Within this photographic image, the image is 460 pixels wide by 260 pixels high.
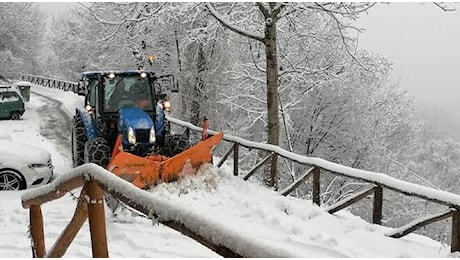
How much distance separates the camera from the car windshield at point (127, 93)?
34.0 feet

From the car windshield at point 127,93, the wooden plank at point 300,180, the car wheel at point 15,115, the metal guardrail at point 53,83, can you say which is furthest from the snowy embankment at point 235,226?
the metal guardrail at point 53,83

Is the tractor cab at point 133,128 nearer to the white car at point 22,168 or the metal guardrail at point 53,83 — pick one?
the white car at point 22,168

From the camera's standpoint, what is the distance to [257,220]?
7766mm

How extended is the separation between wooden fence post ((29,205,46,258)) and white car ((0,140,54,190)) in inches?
246

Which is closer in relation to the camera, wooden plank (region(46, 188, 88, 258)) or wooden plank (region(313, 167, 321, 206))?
wooden plank (region(46, 188, 88, 258))

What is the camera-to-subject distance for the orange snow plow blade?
8.10m

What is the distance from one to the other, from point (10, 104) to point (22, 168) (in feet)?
38.3

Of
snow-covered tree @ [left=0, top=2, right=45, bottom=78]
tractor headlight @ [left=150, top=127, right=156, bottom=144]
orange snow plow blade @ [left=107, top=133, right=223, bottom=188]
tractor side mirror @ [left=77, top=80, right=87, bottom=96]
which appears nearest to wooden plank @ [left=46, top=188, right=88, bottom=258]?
orange snow plow blade @ [left=107, top=133, right=223, bottom=188]

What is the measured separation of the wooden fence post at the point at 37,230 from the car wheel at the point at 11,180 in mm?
6249

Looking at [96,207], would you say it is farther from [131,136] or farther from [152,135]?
[152,135]

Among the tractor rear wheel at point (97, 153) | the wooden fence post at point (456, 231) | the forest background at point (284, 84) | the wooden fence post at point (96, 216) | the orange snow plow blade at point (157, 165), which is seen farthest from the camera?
the forest background at point (284, 84)

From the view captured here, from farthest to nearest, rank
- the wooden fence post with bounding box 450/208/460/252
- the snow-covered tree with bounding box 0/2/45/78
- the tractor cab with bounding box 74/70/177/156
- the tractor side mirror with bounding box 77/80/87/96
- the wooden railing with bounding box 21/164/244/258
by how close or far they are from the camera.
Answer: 1. the snow-covered tree with bounding box 0/2/45/78
2. the tractor side mirror with bounding box 77/80/87/96
3. the tractor cab with bounding box 74/70/177/156
4. the wooden fence post with bounding box 450/208/460/252
5. the wooden railing with bounding box 21/164/244/258

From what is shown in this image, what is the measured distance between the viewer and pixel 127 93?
10.5 m

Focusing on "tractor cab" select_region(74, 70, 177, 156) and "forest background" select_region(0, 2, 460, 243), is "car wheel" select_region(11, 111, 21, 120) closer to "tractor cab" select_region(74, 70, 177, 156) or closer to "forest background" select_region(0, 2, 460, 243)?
"forest background" select_region(0, 2, 460, 243)
